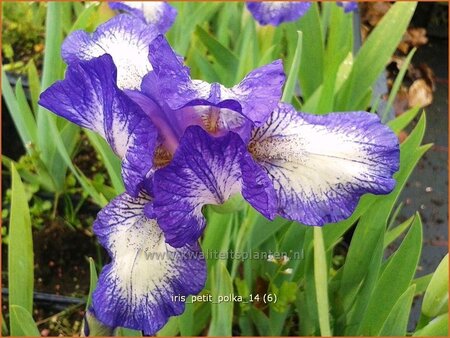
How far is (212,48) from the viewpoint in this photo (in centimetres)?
112

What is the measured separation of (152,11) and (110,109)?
571mm

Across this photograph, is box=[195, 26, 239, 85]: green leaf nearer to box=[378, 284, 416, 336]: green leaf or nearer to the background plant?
the background plant

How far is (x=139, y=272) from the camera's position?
1.88 ft

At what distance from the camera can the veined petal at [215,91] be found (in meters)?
0.54

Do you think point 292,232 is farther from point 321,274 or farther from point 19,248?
point 19,248

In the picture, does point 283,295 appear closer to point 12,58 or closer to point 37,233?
point 37,233

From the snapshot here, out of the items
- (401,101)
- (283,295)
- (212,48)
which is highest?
(212,48)

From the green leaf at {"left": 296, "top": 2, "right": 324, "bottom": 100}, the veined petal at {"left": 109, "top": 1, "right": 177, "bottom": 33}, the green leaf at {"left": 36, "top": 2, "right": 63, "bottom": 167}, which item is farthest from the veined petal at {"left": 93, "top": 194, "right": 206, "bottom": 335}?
the green leaf at {"left": 296, "top": 2, "right": 324, "bottom": 100}

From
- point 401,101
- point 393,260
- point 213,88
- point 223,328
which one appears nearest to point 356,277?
point 393,260

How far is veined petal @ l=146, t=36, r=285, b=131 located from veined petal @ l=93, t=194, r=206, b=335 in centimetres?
11

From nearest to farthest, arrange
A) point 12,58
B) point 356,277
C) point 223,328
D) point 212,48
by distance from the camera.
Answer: point 223,328, point 356,277, point 212,48, point 12,58

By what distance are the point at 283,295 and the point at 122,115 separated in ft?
1.37

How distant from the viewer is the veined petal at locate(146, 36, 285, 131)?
1.76 ft

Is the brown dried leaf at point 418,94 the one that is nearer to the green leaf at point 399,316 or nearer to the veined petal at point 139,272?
the green leaf at point 399,316
